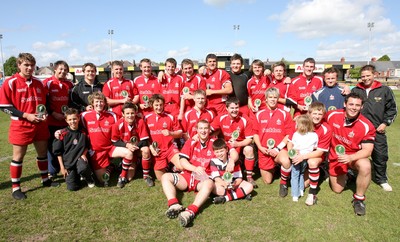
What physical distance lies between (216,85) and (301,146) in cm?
194

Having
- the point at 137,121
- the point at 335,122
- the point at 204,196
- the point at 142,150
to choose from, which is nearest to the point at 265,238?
the point at 204,196

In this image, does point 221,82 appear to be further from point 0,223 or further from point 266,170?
point 0,223

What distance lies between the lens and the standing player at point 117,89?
464cm

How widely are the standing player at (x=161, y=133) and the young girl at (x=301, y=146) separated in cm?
176

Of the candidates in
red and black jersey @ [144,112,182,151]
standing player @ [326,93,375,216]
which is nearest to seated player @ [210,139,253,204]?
red and black jersey @ [144,112,182,151]

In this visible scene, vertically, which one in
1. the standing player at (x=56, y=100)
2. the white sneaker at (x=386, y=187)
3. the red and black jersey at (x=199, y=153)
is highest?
the standing player at (x=56, y=100)

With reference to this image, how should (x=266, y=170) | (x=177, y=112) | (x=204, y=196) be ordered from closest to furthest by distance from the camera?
(x=204, y=196) → (x=266, y=170) → (x=177, y=112)

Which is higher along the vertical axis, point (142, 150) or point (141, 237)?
point (142, 150)

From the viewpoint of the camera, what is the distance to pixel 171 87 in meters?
4.91

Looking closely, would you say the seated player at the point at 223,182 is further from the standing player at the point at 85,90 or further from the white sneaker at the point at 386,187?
the standing player at the point at 85,90

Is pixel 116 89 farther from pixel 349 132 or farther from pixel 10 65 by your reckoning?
pixel 10 65

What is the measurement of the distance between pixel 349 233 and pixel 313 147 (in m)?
1.17

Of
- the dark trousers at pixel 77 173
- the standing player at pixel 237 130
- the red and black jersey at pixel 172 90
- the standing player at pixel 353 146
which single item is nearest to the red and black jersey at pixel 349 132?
the standing player at pixel 353 146

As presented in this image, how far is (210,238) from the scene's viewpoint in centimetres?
270
